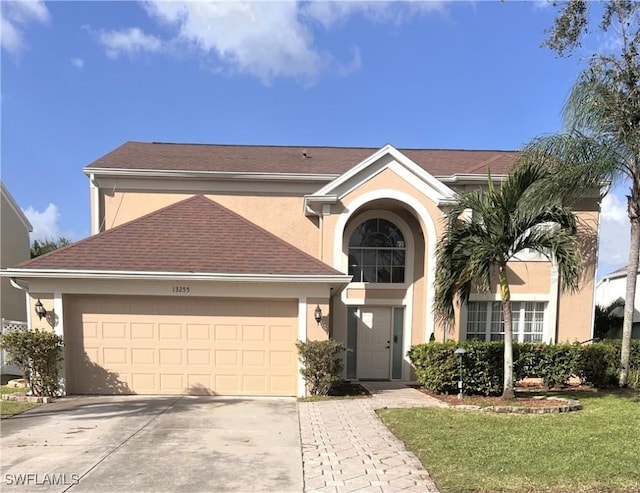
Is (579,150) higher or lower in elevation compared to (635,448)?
higher

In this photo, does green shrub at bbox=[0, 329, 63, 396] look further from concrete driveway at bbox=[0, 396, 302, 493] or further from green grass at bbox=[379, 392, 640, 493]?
green grass at bbox=[379, 392, 640, 493]

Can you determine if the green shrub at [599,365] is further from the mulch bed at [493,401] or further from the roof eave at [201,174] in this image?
the roof eave at [201,174]

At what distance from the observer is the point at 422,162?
604 inches

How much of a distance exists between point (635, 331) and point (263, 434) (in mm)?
18573

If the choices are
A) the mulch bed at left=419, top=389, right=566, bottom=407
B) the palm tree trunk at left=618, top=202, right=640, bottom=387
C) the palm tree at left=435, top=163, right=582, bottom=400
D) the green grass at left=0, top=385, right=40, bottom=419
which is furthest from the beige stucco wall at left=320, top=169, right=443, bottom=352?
the green grass at left=0, top=385, right=40, bottom=419

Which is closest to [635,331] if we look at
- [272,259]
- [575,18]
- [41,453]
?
[575,18]

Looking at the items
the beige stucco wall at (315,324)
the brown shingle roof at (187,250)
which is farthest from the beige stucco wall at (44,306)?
the beige stucco wall at (315,324)

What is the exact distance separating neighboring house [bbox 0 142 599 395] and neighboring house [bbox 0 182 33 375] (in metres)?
6.60

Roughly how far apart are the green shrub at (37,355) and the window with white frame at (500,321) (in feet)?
36.3

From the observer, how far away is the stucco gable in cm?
1181

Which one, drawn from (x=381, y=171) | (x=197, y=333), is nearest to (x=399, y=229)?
(x=381, y=171)

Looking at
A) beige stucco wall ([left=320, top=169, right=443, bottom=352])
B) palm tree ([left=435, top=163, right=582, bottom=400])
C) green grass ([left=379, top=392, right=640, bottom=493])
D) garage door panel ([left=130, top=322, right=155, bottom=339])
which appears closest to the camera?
green grass ([left=379, top=392, right=640, bottom=493])

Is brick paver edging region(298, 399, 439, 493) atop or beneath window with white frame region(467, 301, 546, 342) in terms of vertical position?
beneath

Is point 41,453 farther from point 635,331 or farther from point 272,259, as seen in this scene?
point 635,331
